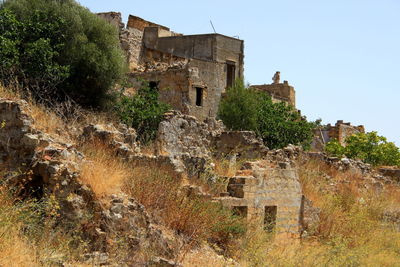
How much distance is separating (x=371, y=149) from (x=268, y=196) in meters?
24.9

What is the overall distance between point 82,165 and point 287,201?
544cm

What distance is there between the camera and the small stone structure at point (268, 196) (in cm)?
1162

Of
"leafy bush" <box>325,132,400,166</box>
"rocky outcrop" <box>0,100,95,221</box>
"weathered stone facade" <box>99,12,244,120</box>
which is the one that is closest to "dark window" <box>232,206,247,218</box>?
"rocky outcrop" <box>0,100,95,221</box>

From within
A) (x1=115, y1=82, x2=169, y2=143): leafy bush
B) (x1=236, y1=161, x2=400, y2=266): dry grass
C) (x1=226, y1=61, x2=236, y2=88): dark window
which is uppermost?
(x1=226, y1=61, x2=236, y2=88): dark window

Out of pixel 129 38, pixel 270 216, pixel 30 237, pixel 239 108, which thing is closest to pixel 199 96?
pixel 239 108

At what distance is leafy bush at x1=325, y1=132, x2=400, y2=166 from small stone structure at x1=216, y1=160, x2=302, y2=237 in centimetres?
2118

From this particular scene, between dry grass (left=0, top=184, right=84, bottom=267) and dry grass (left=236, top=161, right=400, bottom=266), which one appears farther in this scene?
dry grass (left=236, top=161, right=400, bottom=266)

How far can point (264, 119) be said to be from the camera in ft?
98.2

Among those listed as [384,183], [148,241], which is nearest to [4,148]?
[148,241]

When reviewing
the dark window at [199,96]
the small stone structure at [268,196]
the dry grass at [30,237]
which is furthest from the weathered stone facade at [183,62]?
the dry grass at [30,237]

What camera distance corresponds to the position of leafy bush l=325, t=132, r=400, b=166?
112 feet

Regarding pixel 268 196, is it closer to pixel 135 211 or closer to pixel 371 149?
pixel 135 211

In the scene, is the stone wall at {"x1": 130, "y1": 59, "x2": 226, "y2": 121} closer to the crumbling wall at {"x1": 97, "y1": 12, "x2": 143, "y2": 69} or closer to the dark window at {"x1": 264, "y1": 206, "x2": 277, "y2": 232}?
the crumbling wall at {"x1": 97, "y1": 12, "x2": 143, "y2": 69}

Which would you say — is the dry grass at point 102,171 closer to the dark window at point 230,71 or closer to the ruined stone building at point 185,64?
the ruined stone building at point 185,64
